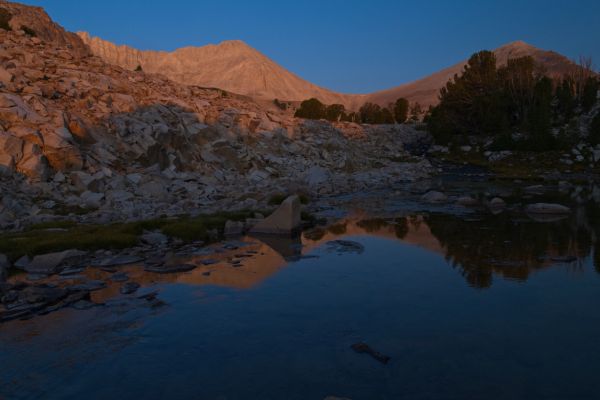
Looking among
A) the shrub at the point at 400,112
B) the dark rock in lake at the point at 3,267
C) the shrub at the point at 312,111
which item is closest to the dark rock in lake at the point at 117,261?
the dark rock in lake at the point at 3,267

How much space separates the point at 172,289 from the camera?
32.7 ft

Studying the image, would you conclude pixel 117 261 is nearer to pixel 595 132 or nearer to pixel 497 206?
pixel 497 206

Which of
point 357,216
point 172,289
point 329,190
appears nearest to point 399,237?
point 357,216

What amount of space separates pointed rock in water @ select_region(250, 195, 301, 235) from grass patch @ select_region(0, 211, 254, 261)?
1479mm

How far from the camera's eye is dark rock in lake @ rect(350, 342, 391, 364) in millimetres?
6504

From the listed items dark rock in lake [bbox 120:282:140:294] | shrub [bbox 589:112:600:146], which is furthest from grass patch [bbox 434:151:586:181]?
dark rock in lake [bbox 120:282:140:294]

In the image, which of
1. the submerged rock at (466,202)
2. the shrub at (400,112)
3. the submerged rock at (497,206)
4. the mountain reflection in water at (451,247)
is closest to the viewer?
the mountain reflection in water at (451,247)

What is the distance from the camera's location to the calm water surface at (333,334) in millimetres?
5867

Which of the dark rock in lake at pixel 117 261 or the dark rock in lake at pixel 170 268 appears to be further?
the dark rock in lake at pixel 117 261

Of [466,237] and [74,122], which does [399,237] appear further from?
[74,122]

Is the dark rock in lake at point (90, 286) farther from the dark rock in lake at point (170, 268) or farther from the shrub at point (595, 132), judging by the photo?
the shrub at point (595, 132)

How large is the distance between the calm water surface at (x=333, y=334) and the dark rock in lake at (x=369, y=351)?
102mm

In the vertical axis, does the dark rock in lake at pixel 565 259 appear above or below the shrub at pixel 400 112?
below

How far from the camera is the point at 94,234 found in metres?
13.8
